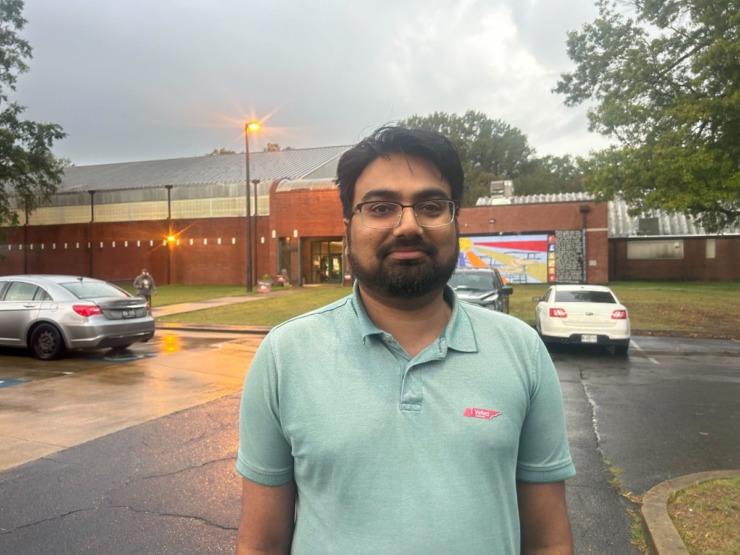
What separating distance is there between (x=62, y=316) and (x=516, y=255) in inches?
1085

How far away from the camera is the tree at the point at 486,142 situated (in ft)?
228

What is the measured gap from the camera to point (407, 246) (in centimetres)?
167

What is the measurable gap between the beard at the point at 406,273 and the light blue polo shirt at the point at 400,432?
99mm

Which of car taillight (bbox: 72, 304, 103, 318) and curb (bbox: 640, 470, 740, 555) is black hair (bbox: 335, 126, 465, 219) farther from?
car taillight (bbox: 72, 304, 103, 318)

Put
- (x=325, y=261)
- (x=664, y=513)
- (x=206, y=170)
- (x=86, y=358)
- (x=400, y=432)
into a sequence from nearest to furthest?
1. (x=400, y=432)
2. (x=664, y=513)
3. (x=86, y=358)
4. (x=325, y=261)
5. (x=206, y=170)

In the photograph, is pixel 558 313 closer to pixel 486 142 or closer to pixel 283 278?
pixel 283 278

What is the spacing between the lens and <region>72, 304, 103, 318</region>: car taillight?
11.1m

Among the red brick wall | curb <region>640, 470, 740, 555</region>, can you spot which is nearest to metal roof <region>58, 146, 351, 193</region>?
the red brick wall

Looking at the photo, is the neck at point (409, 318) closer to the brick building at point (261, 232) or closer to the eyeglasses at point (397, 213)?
the eyeglasses at point (397, 213)

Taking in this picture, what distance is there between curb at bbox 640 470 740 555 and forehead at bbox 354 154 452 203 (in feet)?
9.90

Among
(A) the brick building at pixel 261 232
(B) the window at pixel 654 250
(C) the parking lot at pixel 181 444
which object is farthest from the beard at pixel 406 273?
(B) the window at pixel 654 250

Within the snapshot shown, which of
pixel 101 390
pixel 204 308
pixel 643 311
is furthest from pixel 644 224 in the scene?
pixel 101 390

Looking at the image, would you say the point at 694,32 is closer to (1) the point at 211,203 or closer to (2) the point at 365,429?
(2) the point at 365,429

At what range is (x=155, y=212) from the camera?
43344mm
